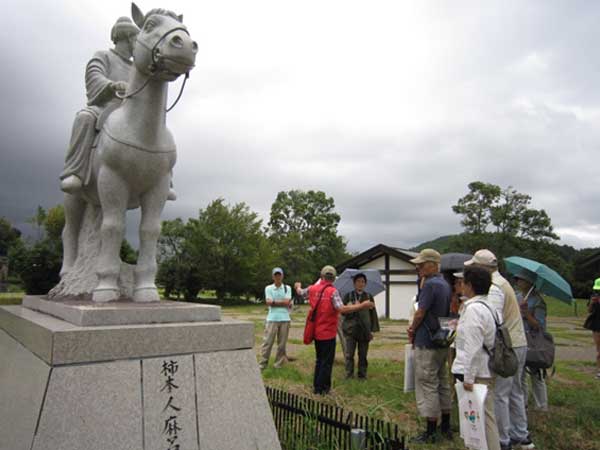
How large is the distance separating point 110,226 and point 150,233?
0.31 m

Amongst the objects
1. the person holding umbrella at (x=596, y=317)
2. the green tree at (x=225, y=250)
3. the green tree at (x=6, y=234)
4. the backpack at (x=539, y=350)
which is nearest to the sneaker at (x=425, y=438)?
the backpack at (x=539, y=350)

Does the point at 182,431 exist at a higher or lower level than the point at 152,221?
lower

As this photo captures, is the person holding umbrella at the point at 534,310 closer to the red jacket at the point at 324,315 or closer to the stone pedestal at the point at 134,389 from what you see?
the red jacket at the point at 324,315

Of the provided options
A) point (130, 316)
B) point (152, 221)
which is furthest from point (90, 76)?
point (130, 316)

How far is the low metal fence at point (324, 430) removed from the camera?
125 inches

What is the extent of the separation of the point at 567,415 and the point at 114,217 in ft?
18.7

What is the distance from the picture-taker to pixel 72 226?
387 centimetres

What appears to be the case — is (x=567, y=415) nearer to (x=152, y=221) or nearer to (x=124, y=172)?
(x=152, y=221)

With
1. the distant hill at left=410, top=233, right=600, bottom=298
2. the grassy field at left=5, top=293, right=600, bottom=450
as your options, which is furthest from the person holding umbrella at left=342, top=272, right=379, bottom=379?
the distant hill at left=410, top=233, right=600, bottom=298

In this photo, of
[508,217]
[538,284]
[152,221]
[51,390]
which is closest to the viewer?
[51,390]

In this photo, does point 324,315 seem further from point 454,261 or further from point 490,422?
point 454,261

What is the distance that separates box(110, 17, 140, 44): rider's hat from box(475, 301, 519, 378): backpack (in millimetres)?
4025

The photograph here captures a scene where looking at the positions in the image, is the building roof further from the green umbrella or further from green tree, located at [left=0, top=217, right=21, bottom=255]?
green tree, located at [left=0, top=217, right=21, bottom=255]

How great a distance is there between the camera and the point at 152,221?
133 inches
